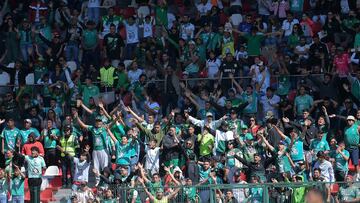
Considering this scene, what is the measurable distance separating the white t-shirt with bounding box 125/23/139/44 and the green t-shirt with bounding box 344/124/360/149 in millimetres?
7033

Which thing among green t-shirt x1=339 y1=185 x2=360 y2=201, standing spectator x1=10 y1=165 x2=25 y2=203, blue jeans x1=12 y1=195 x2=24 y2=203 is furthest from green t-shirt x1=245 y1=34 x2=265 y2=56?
green t-shirt x1=339 y1=185 x2=360 y2=201

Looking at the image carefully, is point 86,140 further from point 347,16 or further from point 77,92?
point 347,16

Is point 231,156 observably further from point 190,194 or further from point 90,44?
point 90,44

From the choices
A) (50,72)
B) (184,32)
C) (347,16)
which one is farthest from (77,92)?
(347,16)

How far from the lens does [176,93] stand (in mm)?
34188

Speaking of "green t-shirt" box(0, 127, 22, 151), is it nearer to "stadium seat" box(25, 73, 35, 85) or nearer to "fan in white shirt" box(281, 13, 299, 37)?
"stadium seat" box(25, 73, 35, 85)

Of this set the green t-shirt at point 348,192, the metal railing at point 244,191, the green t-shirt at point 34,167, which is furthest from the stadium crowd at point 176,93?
the green t-shirt at point 348,192

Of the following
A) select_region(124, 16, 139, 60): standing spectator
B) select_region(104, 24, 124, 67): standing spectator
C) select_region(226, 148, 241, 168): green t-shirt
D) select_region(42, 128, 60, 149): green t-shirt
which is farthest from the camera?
select_region(124, 16, 139, 60): standing spectator

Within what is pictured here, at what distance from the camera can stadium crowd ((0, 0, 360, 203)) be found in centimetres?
3070

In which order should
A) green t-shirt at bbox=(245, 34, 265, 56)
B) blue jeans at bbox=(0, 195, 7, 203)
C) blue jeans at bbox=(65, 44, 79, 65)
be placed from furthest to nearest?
blue jeans at bbox=(65, 44, 79, 65) < green t-shirt at bbox=(245, 34, 265, 56) < blue jeans at bbox=(0, 195, 7, 203)

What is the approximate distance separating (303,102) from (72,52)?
6.52 m

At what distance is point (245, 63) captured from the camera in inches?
1366

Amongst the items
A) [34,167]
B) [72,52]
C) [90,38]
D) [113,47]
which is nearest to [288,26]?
[113,47]

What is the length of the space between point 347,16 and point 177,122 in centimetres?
640
